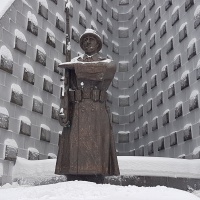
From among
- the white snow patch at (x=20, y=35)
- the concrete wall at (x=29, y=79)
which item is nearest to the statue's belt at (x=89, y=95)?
the concrete wall at (x=29, y=79)

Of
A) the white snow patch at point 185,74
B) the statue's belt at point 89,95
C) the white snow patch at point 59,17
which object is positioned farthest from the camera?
the white snow patch at point 59,17

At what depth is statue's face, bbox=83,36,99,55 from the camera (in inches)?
230

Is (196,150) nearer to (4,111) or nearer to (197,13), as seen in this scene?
(197,13)

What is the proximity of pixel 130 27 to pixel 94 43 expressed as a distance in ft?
31.2

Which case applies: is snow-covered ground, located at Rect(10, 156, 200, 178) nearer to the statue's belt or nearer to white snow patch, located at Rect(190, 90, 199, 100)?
white snow patch, located at Rect(190, 90, 199, 100)

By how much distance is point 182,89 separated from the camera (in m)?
10.7

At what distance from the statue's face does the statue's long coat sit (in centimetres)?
33

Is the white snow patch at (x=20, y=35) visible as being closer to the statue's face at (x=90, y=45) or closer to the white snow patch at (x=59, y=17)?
the white snow patch at (x=59, y=17)

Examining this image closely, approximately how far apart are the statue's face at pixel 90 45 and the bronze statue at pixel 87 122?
1cm

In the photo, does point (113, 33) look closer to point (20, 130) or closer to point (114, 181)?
point (20, 130)

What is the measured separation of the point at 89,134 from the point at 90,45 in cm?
133

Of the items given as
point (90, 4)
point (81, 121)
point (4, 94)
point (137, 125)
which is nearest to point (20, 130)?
point (4, 94)

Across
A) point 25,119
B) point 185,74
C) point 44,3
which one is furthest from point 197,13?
point 25,119

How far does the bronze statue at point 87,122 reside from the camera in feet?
17.7
